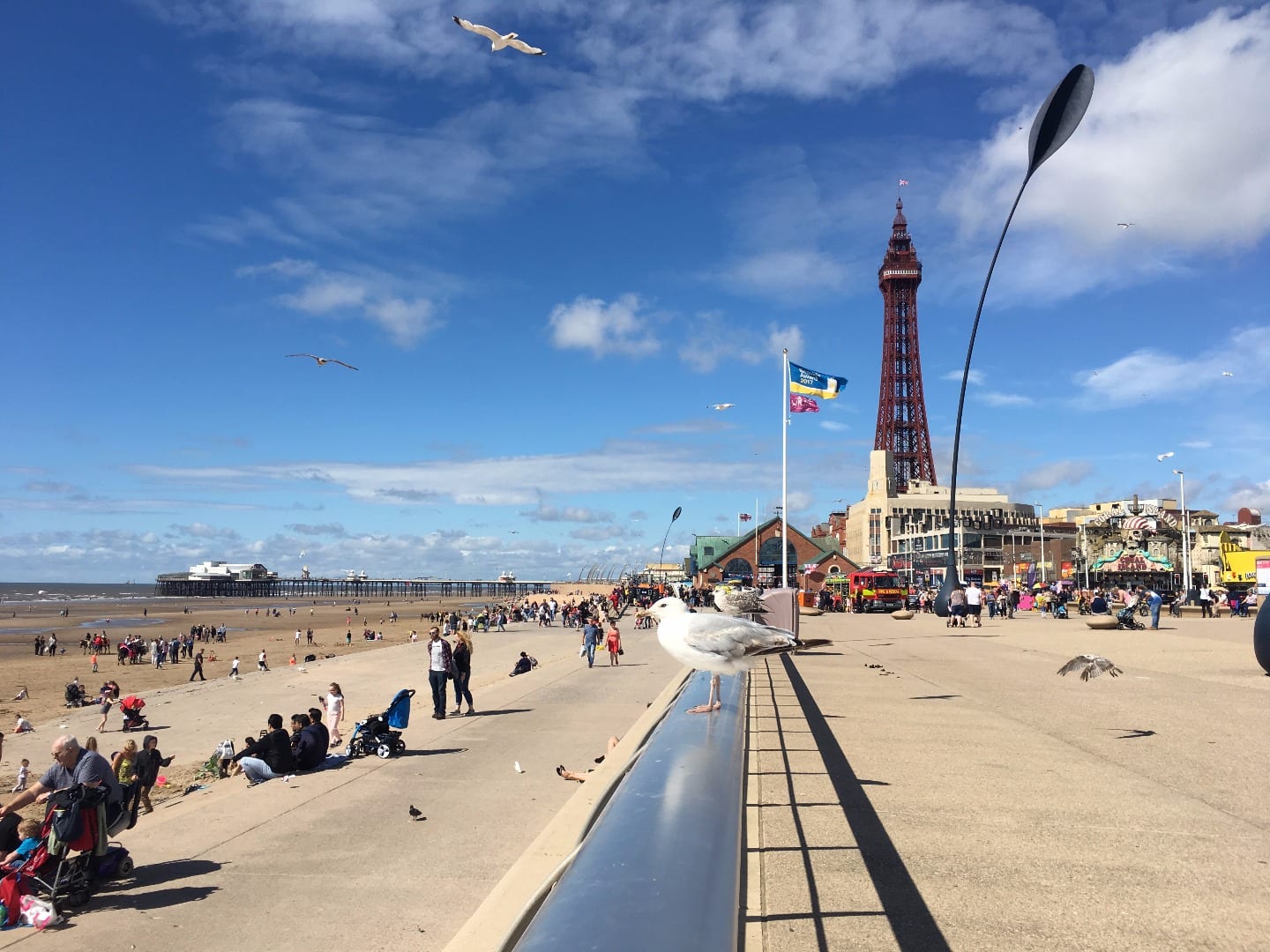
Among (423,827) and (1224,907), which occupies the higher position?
(1224,907)

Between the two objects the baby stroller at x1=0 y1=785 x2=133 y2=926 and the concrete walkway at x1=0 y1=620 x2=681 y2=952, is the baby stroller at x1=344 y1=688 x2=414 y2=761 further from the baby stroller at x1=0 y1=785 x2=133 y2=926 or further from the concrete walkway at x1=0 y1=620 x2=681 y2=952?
the baby stroller at x1=0 y1=785 x2=133 y2=926

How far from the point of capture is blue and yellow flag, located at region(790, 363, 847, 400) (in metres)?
31.9

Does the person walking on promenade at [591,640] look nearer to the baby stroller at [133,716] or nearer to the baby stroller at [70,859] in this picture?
the baby stroller at [133,716]

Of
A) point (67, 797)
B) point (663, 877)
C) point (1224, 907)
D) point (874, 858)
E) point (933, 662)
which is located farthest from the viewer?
point (933, 662)

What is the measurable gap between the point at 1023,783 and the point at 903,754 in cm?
156

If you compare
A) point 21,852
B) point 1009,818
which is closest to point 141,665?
point 21,852

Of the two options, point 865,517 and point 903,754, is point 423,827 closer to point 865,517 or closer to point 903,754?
point 903,754

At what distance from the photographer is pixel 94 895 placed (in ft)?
23.3

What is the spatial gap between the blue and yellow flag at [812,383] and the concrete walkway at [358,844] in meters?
17.9

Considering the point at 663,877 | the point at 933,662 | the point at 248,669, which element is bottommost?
the point at 248,669

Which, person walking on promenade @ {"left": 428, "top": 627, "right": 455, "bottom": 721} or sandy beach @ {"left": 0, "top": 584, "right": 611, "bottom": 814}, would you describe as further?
sandy beach @ {"left": 0, "top": 584, "right": 611, "bottom": 814}

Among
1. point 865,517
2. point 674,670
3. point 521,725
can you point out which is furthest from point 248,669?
point 865,517

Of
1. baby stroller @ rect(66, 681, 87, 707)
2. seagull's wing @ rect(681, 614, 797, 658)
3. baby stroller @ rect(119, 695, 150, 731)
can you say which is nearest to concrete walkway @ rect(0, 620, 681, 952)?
seagull's wing @ rect(681, 614, 797, 658)

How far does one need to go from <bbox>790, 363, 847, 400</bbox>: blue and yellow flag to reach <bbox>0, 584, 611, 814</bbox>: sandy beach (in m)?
18.4
